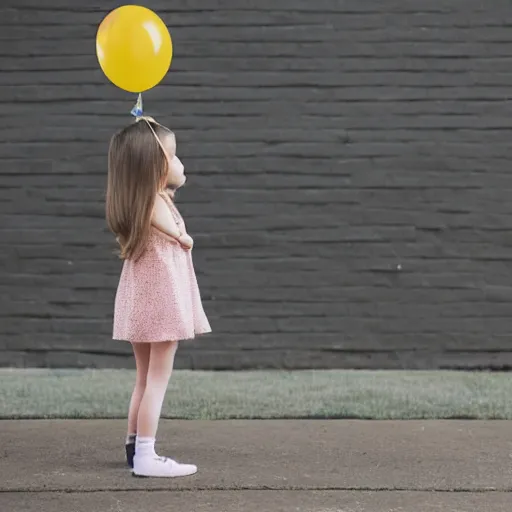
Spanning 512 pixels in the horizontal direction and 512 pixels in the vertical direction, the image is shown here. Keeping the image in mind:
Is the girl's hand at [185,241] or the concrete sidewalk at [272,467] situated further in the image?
the girl's hand at [185,241]

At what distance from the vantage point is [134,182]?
4246mm

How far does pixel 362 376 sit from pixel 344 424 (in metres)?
1.34

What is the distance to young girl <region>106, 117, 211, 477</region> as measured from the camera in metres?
4.24

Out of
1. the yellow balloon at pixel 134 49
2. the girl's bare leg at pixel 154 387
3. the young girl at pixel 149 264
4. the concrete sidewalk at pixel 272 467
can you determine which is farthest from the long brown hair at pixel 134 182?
the concrete sidewalk at pixel 272 467

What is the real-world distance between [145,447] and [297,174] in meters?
2.95

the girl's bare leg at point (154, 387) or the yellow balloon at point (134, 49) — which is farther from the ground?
the yellow balloon at point (134, 49)

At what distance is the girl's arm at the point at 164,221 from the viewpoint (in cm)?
426

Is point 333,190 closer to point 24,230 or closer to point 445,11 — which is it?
point 445,11

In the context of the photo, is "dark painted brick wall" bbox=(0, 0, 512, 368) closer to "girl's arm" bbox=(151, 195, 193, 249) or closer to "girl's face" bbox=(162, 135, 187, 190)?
"girl's face" bbox=(162, 135, 187, 190)

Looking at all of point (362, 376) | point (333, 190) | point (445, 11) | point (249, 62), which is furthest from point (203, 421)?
point (445, 11)

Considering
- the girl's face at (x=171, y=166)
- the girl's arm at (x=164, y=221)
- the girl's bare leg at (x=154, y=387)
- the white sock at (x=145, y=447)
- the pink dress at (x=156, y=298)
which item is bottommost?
the white sock at (x=145, y=447)

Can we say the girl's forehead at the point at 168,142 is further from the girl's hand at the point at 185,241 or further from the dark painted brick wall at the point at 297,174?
the dark painted brick wall at the point at 297,174

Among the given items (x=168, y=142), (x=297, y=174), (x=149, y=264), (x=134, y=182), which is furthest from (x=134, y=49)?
(x=297, y=174)

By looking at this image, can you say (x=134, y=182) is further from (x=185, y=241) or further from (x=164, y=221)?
(x=185, y=241)
